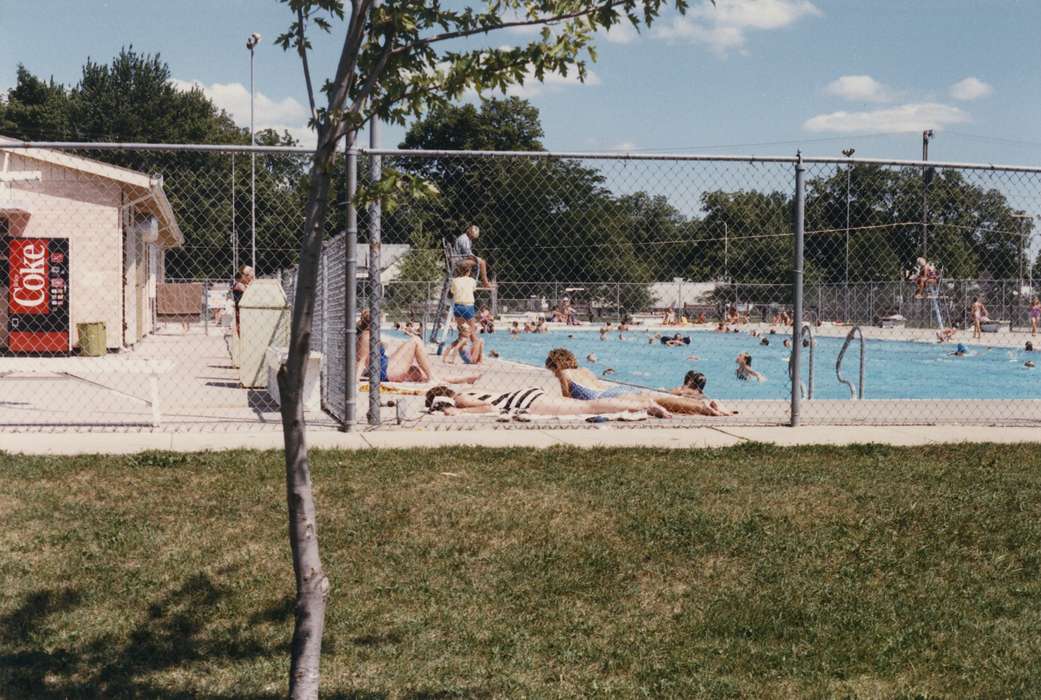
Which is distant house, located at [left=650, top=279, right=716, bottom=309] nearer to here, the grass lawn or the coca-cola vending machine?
the coca-cola vending machine

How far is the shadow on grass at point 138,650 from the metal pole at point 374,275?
3.89m

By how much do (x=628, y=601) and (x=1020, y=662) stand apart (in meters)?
1.56

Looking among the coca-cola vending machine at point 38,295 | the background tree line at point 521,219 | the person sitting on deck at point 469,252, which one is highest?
the background tree line at point 521,219

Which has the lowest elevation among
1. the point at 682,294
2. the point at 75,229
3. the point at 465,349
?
the point at 465,349

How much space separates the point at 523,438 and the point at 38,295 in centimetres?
1197

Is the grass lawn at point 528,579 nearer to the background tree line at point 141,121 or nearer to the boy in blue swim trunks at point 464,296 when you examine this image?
the boy in blue swim trunks at point 464,296

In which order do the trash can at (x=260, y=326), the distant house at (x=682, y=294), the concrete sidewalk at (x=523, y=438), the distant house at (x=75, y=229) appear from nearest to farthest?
1. the concrete sidewalk at (x=523, y=438)
2. the trash can at (x=260, y=326)
3. the distant house at (x=75, y=229)
4. the distant house at (x=682, y=294)

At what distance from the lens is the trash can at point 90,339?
17734 millimetres

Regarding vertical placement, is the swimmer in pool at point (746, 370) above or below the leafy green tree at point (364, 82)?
below

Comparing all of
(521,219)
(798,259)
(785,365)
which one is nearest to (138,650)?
(798,259)

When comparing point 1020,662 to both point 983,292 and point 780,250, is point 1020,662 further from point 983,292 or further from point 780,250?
point 780,250

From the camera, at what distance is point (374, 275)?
8.40m

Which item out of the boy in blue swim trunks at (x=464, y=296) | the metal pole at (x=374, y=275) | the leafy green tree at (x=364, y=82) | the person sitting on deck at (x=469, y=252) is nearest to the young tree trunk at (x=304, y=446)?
the leafy green tree at (x=364, y=82)

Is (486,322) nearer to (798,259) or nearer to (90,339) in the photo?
(90,339)
